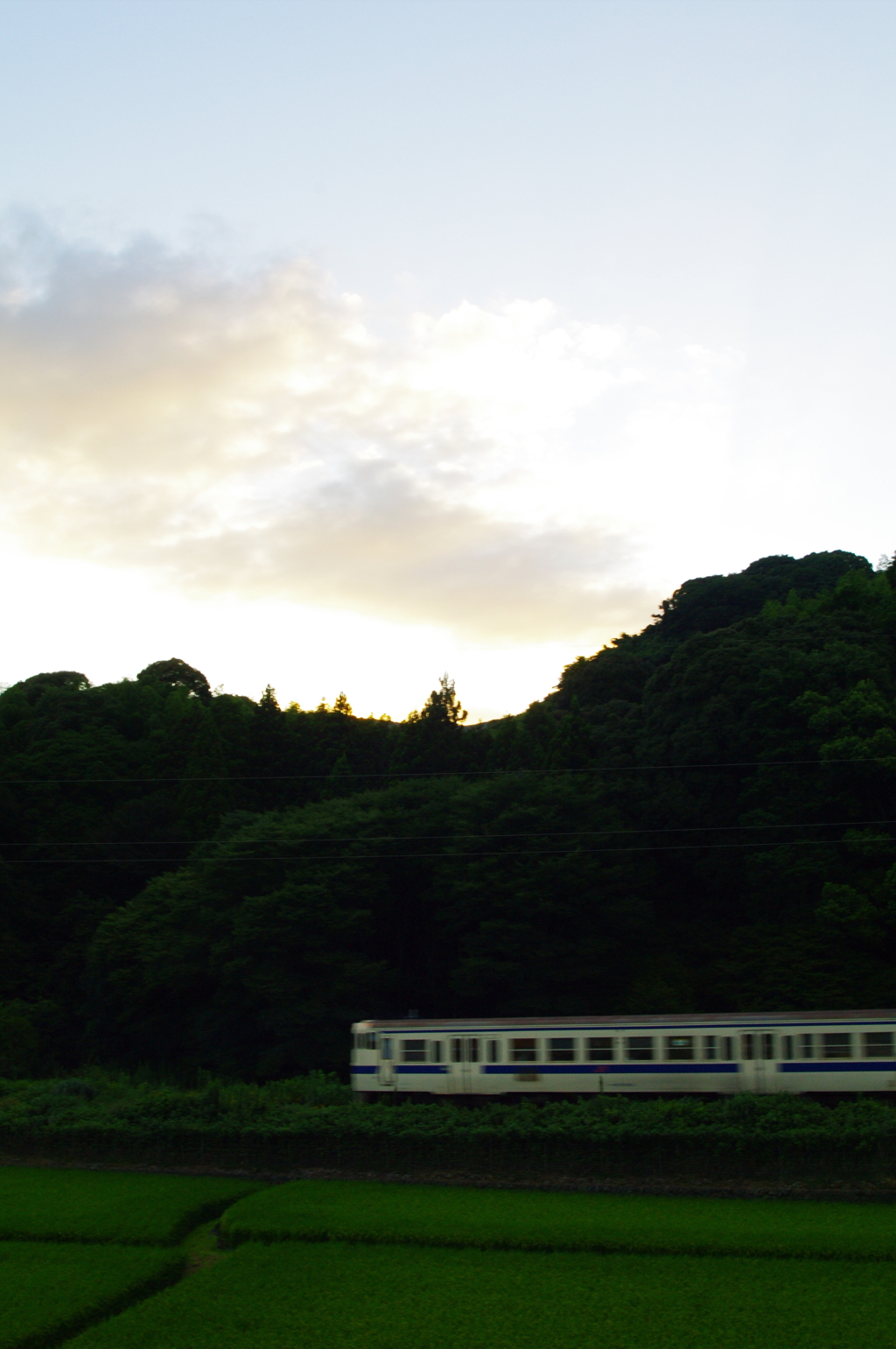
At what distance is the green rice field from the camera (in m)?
11.1

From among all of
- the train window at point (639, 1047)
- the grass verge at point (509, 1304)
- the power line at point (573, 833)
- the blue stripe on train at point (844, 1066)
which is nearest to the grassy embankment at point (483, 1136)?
the grass verge at point (509, 1304)

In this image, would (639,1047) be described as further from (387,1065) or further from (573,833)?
(573,833)

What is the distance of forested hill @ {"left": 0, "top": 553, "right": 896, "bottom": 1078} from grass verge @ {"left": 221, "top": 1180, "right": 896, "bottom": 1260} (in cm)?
1717

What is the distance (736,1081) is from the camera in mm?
23344

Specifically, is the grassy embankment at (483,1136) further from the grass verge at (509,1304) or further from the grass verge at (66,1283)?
the grass verge at (66,1283)

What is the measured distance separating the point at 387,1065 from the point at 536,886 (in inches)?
417

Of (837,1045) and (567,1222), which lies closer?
(567,1222)

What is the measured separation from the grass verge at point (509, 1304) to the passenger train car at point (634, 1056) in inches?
424

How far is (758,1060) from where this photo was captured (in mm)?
23344

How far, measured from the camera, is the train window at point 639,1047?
945 inches

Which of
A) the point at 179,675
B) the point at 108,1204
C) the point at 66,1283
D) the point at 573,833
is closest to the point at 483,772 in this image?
Result: the point at 573,833

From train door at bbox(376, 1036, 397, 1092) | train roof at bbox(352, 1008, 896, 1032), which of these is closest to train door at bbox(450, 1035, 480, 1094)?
train roof at bbox(352, 1008, 896, 1032)

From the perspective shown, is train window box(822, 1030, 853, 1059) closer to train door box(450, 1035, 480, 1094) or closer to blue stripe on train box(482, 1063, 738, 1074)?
blue stripe on train box(482, 1063, 738, 1074)

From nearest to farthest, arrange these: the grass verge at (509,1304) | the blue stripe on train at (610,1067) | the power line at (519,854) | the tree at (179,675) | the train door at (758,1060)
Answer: the grass verge at (509,1304), the train door at (758,1060), the blue stripe on train at (610,1067), the power line at (519,854), the tree at (179,675)
